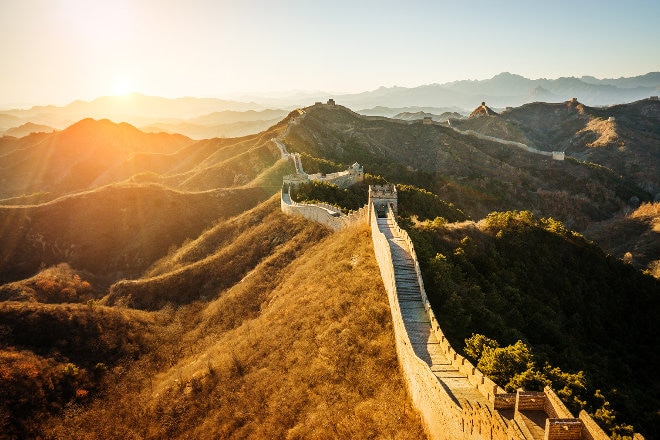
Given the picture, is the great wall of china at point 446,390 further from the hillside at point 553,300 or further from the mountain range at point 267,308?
the hillside at point 553,300

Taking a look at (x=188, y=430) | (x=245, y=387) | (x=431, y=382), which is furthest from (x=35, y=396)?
(x=431, y=382)

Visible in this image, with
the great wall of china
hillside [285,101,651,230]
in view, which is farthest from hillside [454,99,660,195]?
the great wall of china

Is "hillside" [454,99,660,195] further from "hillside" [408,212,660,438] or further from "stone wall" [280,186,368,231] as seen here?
"stone wall" [280,186,368,231]

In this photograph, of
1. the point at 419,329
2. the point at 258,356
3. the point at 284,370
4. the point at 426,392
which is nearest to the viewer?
the point at 426,392

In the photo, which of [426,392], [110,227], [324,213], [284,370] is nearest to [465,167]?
[324,213]

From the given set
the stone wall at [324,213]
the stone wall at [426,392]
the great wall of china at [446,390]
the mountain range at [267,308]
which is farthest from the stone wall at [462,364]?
the stone wall at [324,213]

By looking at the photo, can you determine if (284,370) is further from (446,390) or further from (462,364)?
(446,390)
